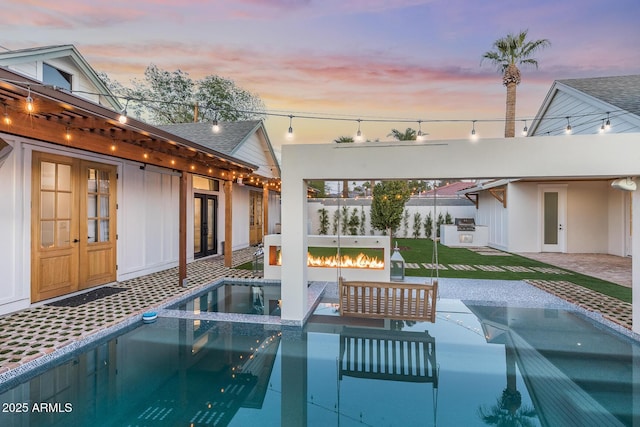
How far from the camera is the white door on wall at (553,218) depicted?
1220cm

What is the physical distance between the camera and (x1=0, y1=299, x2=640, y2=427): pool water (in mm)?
2787

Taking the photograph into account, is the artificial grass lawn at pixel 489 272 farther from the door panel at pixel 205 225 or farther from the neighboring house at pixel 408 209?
the neighboring house at pixel 408 209

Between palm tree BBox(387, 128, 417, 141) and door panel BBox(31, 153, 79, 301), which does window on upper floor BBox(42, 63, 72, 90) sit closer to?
door panel BBox(31, 153, 79, 301)

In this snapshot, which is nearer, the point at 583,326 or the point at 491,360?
the point at 491,360

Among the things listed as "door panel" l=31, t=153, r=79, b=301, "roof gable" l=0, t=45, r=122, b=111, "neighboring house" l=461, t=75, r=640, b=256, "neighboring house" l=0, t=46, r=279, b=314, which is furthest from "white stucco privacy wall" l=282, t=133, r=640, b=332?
"neighboring house" l=461, t=75, r=640, b=256

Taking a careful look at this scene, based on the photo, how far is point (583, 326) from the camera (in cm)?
486

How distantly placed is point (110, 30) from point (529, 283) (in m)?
16.0

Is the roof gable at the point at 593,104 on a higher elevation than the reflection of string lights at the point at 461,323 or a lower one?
higher

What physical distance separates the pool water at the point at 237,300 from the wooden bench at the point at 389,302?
1.40m

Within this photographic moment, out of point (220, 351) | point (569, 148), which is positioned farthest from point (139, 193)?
point (569, 148)

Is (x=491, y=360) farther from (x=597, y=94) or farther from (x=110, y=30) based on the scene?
(x=110, y=30)

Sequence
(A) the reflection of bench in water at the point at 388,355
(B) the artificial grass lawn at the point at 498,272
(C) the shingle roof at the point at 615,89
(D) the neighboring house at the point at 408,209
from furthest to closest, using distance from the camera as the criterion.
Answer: (D) the neighboring house at the point at 408,209
(C) the shingle roof at the point at 615,89
(B) the artificial grass lawn at the point at 498,272
(A) the reflection of bench in water at the point at 388,355

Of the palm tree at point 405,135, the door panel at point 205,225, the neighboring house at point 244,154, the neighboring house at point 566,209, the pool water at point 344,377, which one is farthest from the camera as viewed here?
the palm tree at point 405,135

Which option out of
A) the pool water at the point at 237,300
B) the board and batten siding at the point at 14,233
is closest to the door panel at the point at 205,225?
the pool water at the point at 237,300
